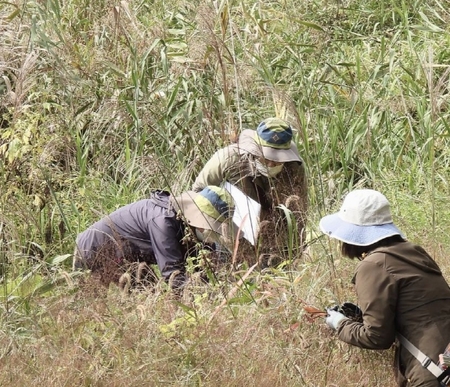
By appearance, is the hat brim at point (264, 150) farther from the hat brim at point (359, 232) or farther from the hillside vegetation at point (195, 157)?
the hat brim at point (359, 232)

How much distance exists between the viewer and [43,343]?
3.73m

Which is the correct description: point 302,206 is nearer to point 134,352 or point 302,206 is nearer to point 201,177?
point 201,177

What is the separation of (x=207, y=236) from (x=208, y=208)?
0.14 meters

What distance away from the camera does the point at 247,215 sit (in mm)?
4375

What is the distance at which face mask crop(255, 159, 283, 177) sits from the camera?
171 inches

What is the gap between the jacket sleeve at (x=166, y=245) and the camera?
14.9 feet

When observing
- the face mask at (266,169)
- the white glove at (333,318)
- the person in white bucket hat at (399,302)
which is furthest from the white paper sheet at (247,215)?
the person in white bucket hat at (399,302)

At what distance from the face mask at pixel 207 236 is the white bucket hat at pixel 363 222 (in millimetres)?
1011

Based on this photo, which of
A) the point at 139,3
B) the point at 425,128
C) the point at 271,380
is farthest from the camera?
the point at 139,3

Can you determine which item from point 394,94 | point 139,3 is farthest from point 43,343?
point 139,3

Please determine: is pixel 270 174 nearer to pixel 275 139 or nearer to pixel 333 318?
pixel 275 139

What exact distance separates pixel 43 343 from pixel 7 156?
7.15 feet

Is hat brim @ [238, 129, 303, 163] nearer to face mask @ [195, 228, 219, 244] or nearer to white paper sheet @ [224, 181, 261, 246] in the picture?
white paper sheet @ [224, 181, 261, 246]

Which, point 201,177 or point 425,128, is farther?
point 425,128
